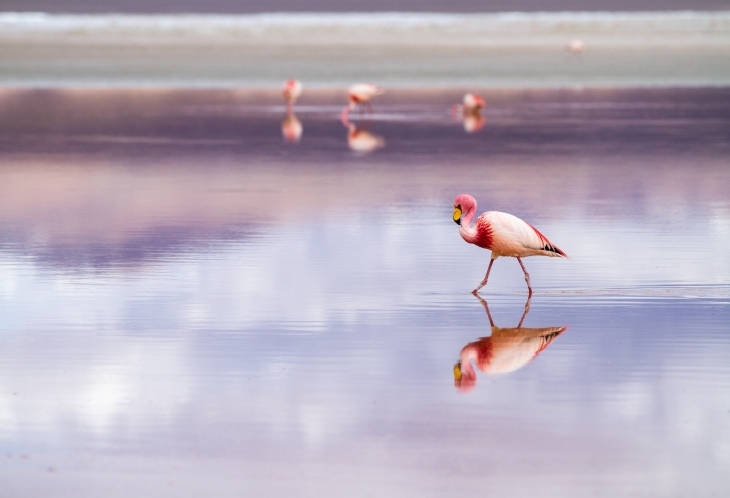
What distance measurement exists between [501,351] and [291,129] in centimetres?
1473

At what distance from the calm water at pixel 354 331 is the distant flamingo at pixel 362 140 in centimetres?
220

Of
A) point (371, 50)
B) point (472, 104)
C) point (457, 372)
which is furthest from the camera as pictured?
point (371, 50)

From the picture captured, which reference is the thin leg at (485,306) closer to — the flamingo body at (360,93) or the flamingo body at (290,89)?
the flamingo body at (360,93)

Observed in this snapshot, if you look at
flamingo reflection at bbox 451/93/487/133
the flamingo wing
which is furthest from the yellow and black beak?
flamingo reflection at bbox 451/93/487/133

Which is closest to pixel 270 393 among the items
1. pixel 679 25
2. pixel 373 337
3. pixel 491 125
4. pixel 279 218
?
pixel 373 337

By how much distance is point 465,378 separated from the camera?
247 inches

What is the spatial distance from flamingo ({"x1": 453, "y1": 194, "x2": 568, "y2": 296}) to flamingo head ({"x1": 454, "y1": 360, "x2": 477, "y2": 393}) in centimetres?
181

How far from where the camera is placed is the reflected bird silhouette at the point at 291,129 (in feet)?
64.4

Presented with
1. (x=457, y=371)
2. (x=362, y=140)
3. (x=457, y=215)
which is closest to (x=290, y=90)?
(x=362, y=140)

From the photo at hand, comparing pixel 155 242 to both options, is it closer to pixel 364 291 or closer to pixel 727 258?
pixel 364 291

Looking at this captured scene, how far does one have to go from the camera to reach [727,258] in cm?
939

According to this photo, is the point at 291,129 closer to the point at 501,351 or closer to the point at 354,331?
the point at 354,331

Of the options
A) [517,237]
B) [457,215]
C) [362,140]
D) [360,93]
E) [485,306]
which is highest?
[360,93]

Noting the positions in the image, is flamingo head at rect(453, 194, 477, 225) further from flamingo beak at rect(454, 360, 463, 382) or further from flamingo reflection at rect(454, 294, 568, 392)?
flamingo beak at rect(454, 360, 463, 382)
